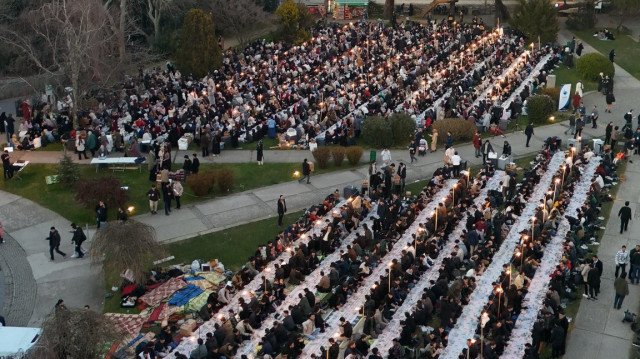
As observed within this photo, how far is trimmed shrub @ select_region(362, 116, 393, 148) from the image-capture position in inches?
1522

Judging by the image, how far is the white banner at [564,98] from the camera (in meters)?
43.9

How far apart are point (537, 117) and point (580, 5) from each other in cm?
2609

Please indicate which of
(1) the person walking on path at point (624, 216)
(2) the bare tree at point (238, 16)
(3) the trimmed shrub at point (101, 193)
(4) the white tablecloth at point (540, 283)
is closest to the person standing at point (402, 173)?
(4) the white tablecloth at point (540, 283)

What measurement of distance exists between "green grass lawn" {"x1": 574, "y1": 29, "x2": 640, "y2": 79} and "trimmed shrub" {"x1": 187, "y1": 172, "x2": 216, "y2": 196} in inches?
1155

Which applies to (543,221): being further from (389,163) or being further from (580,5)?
(580,5)

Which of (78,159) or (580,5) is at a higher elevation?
(580,5)

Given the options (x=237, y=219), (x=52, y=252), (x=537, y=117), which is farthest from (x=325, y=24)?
(x=52, y=252)

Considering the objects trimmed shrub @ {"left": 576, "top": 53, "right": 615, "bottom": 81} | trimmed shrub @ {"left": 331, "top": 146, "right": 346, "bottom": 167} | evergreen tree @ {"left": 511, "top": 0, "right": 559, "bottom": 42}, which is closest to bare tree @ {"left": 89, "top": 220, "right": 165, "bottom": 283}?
trimmed shrub @ {"left": 331, "top": 146, "right": 346, "bottom": 167}

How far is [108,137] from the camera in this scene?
38781 mm

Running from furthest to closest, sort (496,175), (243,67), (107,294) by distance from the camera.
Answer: (243,67) < (496,175) < (107,294)

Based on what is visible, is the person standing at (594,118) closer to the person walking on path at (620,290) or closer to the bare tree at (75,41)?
the person walking on path at (620,290)

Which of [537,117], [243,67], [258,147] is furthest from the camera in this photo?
[243,67]

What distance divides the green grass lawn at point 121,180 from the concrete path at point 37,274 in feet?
2.76

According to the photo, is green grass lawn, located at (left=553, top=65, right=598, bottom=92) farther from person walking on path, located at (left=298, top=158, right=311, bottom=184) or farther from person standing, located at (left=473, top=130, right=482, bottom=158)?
person walking on path, located at (left=298, top=158, right=311, bottom=184)
